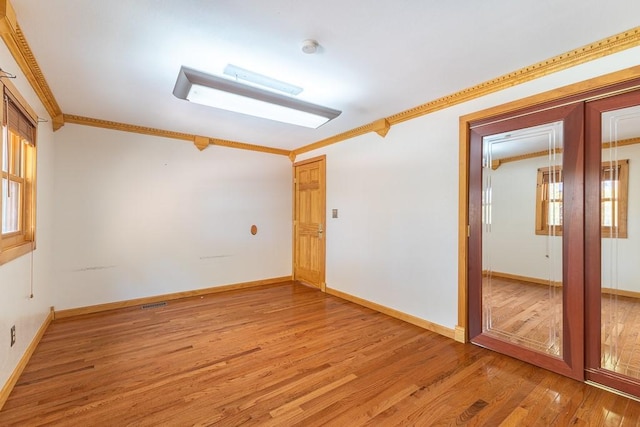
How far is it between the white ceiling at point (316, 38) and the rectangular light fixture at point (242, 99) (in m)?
0.16

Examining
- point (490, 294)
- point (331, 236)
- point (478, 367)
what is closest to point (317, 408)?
point (478, 367)

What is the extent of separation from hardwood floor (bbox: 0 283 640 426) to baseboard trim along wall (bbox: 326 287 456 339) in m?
0.08

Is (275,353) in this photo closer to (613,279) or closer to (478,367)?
(478,367)

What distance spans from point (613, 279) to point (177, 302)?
4587 mm

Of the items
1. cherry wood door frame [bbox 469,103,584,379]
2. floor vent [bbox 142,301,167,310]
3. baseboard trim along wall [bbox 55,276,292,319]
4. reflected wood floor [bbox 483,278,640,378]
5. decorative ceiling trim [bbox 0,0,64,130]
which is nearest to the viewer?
decorative ceiling trim [bbox 0,0,64,130]

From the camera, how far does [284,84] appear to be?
2.60 meters

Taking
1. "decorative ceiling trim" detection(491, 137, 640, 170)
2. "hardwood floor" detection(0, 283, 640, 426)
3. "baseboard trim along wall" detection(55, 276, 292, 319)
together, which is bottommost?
"hardwood floor" detection(0, 283, 640, 426)

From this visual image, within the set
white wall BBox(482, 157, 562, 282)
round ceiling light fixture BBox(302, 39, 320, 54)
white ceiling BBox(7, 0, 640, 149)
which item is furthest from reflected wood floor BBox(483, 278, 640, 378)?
round ceiling light fixture BBox(302, 39, 320, 54)

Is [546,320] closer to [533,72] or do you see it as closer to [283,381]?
[533,72]

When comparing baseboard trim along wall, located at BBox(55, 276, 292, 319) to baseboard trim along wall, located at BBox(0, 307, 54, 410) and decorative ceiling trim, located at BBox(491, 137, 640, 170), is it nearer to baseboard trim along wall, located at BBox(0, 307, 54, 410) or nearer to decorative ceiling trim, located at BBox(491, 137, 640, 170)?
baseboard trim along wall, located at BBox(0, 307, 54, 410)

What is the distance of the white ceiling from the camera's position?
64.9 inches

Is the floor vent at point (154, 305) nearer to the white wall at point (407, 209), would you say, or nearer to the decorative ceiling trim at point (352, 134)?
the white wall at point (407, 209)

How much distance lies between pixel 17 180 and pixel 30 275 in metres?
0.83

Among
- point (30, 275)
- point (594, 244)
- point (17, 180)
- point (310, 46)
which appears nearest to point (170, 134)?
point (17, 180)
